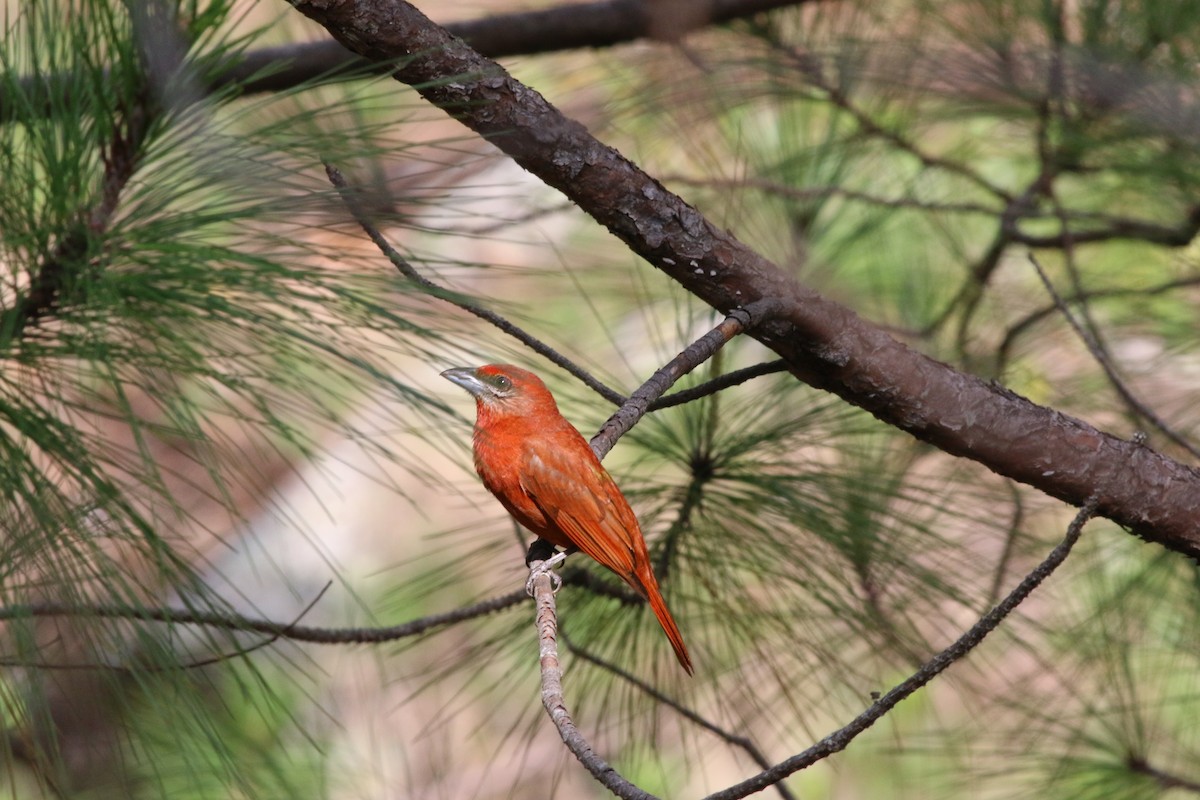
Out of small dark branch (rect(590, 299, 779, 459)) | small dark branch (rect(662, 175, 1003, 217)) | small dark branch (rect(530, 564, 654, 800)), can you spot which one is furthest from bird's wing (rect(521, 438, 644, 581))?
small dark branch (rect(662, 175, 1003, 217))

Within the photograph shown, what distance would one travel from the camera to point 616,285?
10.6 feet

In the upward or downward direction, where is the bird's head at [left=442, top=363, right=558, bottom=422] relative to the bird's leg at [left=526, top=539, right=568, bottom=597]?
upward

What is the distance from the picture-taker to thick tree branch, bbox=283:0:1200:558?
134 cm

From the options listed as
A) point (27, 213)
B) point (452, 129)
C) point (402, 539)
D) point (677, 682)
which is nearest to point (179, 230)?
point (27, 213)

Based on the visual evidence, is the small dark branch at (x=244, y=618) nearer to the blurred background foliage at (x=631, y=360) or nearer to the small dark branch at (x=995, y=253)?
the blurred background foliage at (x=631, y=360)

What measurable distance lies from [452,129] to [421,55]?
3.52 m

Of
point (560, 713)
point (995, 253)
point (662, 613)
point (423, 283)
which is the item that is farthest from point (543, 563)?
point (995, 253)

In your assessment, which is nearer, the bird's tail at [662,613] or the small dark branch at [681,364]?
the small dark branch at [681,364]

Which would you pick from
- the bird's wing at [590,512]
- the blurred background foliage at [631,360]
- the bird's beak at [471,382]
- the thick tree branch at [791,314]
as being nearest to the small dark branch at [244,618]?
the blurred background foliage at [631,360]

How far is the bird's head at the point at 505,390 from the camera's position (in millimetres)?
2127

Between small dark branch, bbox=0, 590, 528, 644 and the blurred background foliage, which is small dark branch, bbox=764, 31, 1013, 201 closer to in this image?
the blurred background foliage

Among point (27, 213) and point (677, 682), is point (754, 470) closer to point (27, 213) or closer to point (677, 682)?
point (677, 682)

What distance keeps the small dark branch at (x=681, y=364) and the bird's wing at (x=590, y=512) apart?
1.23ft

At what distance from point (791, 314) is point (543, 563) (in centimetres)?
56
